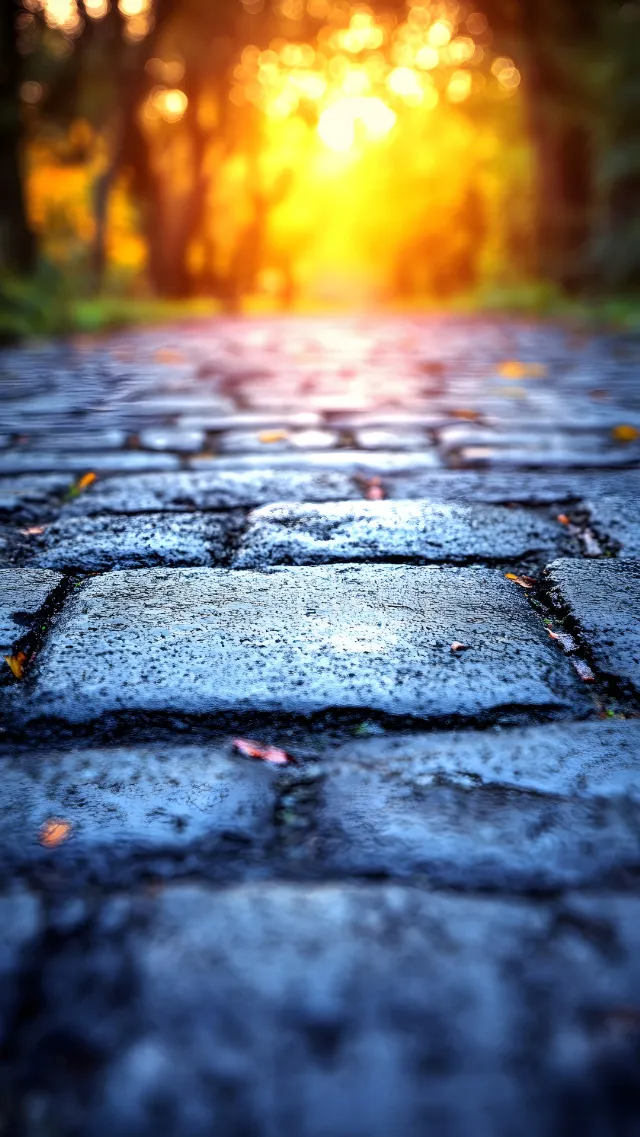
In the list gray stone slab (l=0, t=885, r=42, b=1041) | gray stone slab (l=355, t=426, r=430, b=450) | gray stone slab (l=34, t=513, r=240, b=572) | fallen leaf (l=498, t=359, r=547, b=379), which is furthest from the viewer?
fallen leaf (l=498, t=359, r=547, b=379)

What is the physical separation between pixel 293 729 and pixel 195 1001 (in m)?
→ 0.54

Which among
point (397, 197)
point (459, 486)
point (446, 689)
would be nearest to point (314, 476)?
point (459, 486)

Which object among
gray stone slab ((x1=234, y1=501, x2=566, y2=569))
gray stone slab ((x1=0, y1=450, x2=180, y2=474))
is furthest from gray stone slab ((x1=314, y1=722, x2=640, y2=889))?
gray stone slab ((x1=0, y1=450, x2=180, y2=474))

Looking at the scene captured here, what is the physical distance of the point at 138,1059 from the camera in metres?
0.78

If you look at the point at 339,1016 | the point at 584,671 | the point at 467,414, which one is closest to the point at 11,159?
the point at 467,414

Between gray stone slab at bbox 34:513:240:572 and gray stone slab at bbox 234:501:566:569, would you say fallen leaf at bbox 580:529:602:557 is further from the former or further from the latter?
gray stone slab at bbox 34:513:240:572

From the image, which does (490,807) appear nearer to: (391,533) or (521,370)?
(391,533)

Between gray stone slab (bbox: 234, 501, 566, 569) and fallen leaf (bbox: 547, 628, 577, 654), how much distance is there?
0.46 metres

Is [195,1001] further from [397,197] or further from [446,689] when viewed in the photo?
[397,197]

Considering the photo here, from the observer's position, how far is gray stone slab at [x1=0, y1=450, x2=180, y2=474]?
315cm

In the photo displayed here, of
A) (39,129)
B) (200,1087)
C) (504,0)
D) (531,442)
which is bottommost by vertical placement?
(531,442)

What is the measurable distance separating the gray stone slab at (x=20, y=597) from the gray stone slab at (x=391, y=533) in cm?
43

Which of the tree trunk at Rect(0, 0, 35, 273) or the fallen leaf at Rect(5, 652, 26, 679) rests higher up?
the tree trunk at Rect(0, 0, 35, 273)

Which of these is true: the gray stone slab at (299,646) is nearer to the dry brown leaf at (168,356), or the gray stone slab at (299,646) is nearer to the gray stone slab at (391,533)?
the gray stone slab at (391,533)
